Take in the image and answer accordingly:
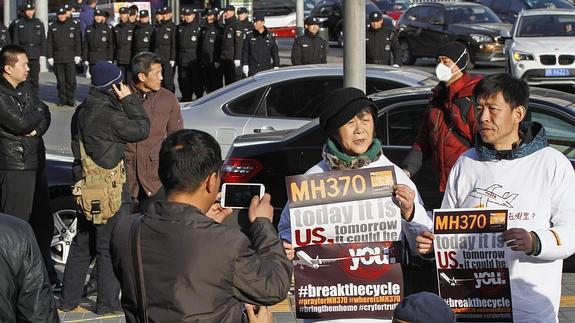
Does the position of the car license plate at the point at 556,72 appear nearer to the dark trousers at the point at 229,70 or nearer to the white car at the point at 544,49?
the white car at the point at 544,49

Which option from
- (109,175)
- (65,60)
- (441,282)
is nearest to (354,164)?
(441,282)

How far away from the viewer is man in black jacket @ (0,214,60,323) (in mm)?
4277

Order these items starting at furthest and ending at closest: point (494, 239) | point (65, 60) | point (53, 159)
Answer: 1. point (65, 60)
2. point (53, 159)
3. point (494, 239)

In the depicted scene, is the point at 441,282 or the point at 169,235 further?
the point at 441,282

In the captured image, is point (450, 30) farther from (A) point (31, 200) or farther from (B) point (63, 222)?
(A) point (31, 200)

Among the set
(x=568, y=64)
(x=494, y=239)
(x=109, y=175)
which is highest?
(x=494, y=239)

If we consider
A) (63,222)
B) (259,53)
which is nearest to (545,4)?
(259,53)

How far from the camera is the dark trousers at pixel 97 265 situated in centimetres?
782

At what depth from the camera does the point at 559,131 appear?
844 centimetres

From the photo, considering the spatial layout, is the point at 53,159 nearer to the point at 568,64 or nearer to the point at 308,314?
the point at 308,314

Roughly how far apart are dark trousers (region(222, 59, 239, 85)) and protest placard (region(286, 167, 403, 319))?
18028mm

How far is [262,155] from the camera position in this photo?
892 cm

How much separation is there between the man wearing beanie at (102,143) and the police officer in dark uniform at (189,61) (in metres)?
14.9

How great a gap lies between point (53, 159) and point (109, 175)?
2018mm
